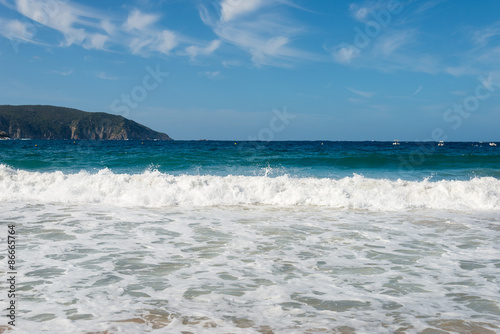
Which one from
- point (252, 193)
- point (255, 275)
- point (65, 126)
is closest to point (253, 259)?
point (255, 275)

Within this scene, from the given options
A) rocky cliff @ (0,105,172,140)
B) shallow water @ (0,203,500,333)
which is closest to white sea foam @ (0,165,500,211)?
shallow water @ (0,203,500,333)

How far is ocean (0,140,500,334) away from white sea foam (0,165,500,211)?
7 centimetres

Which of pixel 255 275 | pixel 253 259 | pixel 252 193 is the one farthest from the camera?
pixel 252 193

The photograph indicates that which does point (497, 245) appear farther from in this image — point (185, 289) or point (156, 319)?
point (156, 319)

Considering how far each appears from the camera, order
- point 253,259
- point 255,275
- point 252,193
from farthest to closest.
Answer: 1. point 252,193
2. point 253,259
3. point 255,275

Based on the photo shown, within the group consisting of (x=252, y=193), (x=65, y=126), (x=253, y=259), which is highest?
(x=65, y=126)

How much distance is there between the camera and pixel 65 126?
480ft

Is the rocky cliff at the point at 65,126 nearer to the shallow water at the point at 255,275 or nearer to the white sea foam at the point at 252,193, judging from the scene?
the white sea foam at the point at 252,193

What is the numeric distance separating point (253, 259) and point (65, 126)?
15925cm

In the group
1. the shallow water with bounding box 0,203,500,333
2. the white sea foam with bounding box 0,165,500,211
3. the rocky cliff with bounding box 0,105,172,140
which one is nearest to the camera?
the shallow water with bounding box 0,203,500,333

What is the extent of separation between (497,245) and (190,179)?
10.1 meters

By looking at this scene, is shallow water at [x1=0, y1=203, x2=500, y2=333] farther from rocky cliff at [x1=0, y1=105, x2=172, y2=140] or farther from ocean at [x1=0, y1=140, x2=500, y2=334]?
rocky cliff at [x1=0, y1=105, x2=172, y2=140]

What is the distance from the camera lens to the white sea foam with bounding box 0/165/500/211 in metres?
12.1

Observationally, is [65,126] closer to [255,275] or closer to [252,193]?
[252,193]
